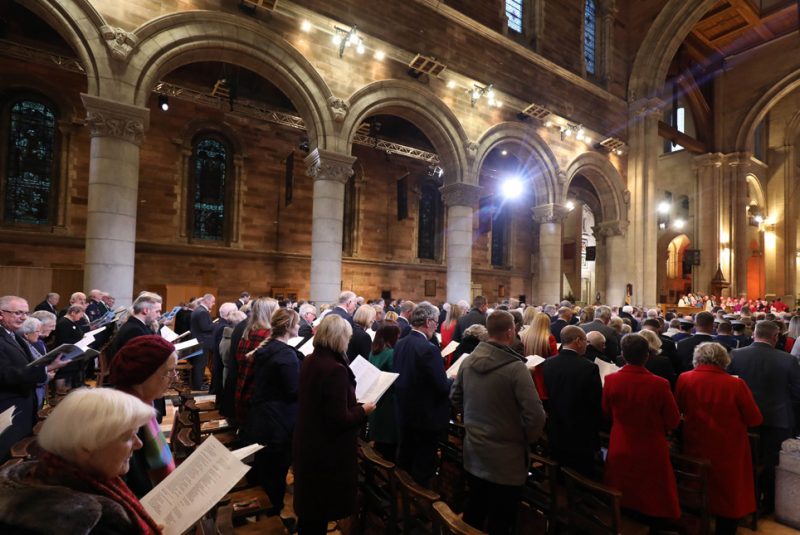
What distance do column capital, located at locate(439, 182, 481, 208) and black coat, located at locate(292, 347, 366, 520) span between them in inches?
385

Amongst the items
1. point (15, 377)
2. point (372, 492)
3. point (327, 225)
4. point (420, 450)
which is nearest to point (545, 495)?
point (420, 450)

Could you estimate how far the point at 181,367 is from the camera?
25.0 ft

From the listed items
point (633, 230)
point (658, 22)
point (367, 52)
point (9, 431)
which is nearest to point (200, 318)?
point (9, 431)

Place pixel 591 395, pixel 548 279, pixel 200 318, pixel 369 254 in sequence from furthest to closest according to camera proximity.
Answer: pixel 369 254, pixel 548 279, pixel 200 318, pixel 591 395

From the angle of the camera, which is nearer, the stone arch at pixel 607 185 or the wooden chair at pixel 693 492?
the wooden chair at pixel 693 492

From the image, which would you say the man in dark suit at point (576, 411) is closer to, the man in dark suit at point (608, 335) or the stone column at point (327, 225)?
the man in dark suit at point (608, 335)

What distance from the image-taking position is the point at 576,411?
9.50ft

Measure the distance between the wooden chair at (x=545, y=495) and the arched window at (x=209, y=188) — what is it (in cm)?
1212

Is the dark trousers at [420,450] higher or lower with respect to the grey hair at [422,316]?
lower

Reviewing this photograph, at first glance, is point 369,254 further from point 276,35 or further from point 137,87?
point 137,87

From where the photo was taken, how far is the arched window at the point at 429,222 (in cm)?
1745

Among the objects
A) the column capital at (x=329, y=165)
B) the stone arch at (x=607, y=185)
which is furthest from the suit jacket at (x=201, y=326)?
the stone arch at (x=607, y=185)

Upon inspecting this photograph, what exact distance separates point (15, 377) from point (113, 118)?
234 inches

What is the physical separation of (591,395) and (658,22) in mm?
18399
